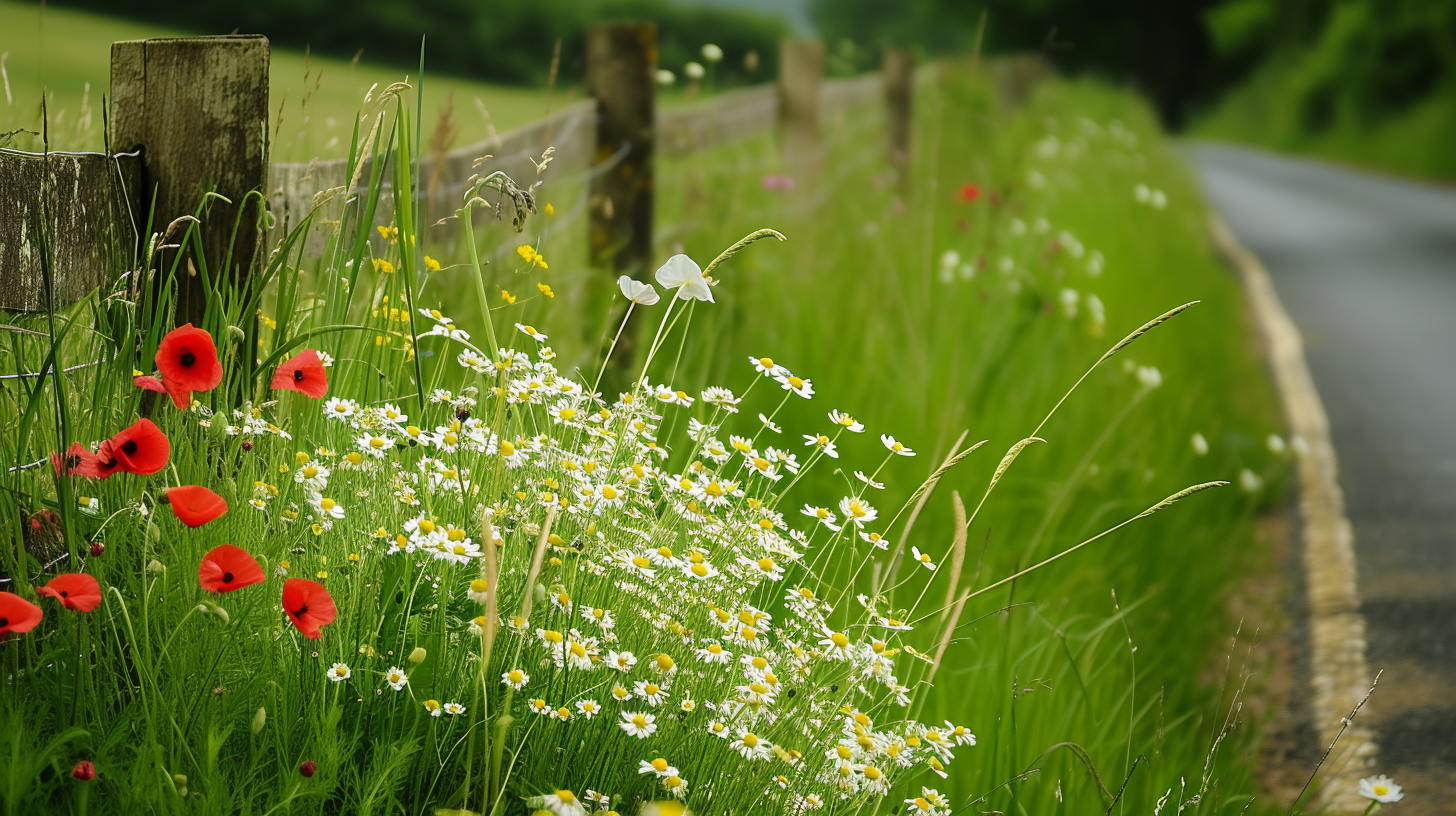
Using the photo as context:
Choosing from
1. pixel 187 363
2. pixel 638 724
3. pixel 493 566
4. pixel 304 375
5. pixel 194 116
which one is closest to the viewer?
pixel 493 566

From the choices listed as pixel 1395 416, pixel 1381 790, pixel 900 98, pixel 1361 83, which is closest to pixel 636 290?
pixel 1381 790

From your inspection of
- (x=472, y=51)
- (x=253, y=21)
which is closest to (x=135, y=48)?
(x=253, y=21)

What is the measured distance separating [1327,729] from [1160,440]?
4.84 ft

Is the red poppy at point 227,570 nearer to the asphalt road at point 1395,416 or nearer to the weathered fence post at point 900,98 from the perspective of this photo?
the asphalt road at point 1395,416

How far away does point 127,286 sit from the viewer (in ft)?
5.40

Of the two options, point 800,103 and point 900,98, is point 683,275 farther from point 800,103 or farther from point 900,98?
point 900,98

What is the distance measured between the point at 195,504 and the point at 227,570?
0.08 metres

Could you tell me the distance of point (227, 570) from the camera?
1.22 metres

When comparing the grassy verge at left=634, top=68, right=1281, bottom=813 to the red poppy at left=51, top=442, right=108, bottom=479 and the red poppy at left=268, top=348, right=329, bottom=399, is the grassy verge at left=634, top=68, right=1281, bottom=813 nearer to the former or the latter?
the red poppy at left=268, top=348, right=329, bottom=399

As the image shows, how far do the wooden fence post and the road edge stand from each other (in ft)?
6.86

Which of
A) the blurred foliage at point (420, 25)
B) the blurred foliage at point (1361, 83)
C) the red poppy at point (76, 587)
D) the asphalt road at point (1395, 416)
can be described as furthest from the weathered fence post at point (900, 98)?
the blurred foliage at point (420, 25)

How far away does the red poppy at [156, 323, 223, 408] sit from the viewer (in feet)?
4.59

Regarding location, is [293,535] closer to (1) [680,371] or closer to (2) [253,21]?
(1) [680,371]

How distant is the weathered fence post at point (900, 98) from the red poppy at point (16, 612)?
6833 millimetres
